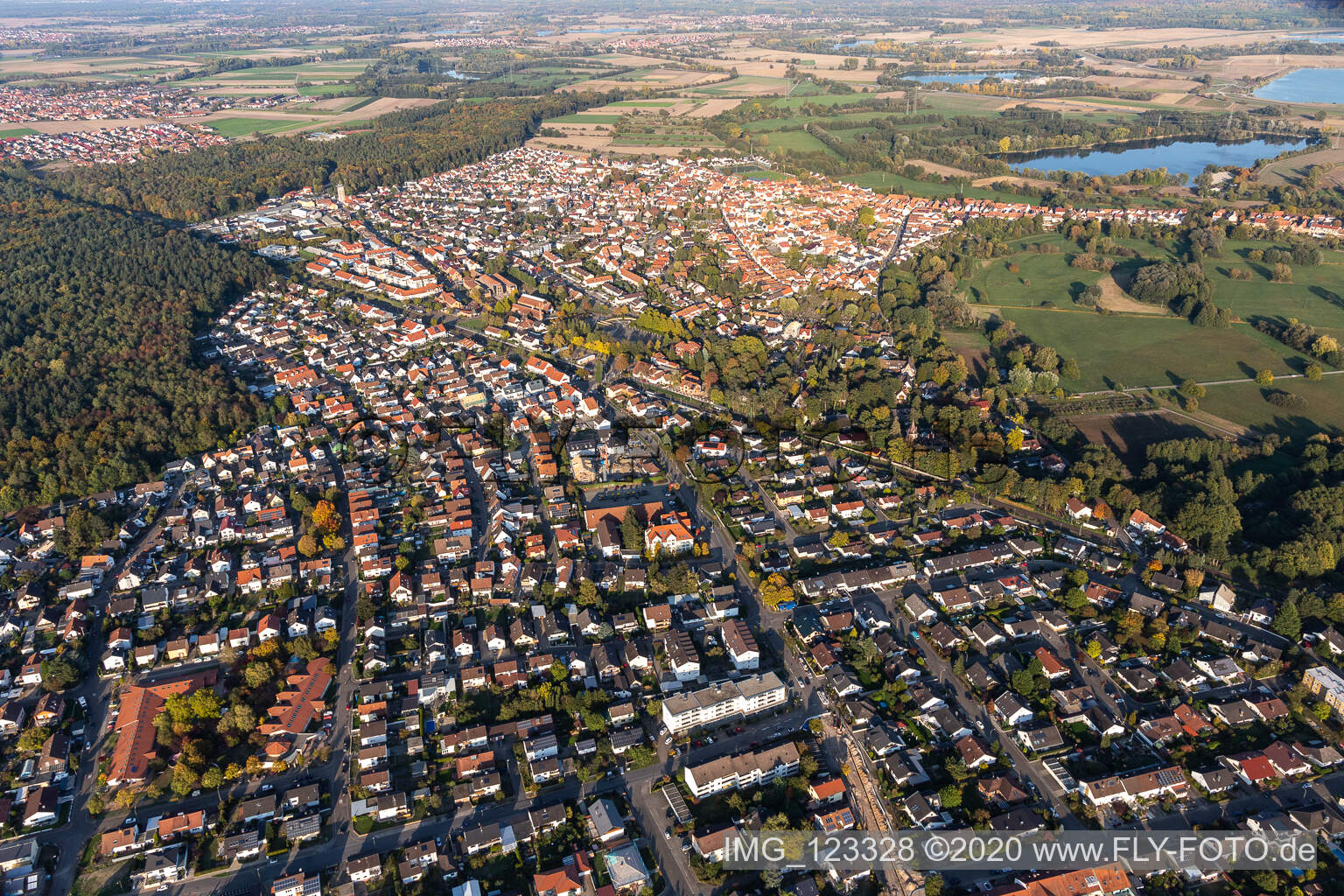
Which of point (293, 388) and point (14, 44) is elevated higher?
point (14, 44)

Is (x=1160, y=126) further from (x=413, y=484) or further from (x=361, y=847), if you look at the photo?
(x=361, y=847)

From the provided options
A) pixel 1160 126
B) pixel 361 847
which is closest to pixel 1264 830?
pixel 361 847

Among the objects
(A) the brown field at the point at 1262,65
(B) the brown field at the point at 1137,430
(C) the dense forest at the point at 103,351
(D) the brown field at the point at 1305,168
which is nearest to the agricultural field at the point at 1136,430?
(B) the brown field at the point at 1137,430

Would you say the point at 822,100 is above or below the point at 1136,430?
above

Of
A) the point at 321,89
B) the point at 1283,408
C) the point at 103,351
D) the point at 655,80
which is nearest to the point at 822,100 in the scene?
the point at 655,80

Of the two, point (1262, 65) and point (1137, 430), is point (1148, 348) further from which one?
point (1262, 65)

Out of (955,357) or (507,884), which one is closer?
(507,884)

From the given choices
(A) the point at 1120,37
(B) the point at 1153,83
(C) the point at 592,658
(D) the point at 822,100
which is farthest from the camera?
(A) the point at 1120,37
